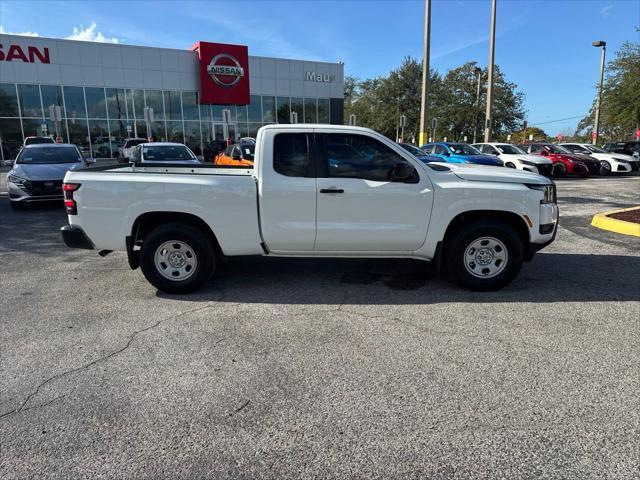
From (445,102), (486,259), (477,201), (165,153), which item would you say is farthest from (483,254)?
(445,102)

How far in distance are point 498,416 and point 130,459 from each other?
228cm

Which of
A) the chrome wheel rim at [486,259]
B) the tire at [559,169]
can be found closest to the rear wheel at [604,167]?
the tire at [559,169]

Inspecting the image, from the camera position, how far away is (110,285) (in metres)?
5.86

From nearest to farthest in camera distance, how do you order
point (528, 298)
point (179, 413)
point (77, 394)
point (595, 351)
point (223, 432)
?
point (223, 432)
point (179, 413)
point (77, 394)
point (595, 351)
point (528, 298)

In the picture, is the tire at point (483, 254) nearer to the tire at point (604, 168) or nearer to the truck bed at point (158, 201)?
the truck bed at point (158, 201)

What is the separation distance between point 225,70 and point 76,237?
31.9 metres

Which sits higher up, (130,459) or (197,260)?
(197,260)

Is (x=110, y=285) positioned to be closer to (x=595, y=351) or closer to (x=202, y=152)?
(x=595, y=351)

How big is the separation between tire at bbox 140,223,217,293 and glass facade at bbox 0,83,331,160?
29136 mm

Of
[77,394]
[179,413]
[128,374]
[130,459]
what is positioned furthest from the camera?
[128,374]

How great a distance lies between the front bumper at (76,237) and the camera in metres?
5.27

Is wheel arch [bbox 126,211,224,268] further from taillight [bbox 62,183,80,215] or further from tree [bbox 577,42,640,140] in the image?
tree [bbox 577,42,640,140]

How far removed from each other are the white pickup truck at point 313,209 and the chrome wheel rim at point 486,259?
0.01 meters

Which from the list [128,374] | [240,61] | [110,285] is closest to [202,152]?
[240,61]
